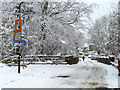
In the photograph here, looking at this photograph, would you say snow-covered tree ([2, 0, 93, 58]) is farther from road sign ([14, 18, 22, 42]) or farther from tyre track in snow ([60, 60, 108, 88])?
tyre track in snow ([60, 60, 108, 88])

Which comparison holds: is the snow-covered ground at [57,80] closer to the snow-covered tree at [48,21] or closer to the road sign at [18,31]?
the road sign at [18,31]

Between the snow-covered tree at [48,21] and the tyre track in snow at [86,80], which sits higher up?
the snow-covered tree at [48,21]

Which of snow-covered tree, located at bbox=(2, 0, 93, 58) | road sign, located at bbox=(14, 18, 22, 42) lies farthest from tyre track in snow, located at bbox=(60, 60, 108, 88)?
snow-covered tree, located at bbox=(2, 0, 93, 58)

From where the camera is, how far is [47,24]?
1590cm

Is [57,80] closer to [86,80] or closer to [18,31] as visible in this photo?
[86,80]

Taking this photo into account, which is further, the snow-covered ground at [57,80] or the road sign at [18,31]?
the road sign at [18,31]

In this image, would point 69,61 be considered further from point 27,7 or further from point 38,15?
point 27,7

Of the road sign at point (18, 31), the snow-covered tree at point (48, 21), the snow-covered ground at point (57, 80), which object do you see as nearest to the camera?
the snow-covered ground at point (57, 80)

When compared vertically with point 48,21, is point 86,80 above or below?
below

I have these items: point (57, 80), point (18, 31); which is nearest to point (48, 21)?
point (18, 31)

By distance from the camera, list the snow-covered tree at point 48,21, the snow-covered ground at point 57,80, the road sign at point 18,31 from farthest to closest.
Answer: the snow-covered tree at point 48,21, the road sign at point 18,31, the snow-covered ground at point 57,80

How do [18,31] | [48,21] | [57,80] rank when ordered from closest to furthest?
1. [57,80]
2. [18,31]
3. [48,21]

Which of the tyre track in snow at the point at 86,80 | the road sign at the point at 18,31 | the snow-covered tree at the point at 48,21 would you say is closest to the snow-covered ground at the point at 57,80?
the tyre track in snow at the point at 86,80

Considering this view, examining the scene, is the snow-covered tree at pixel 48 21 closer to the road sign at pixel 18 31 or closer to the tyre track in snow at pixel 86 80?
the road sign at pixel 18 31
